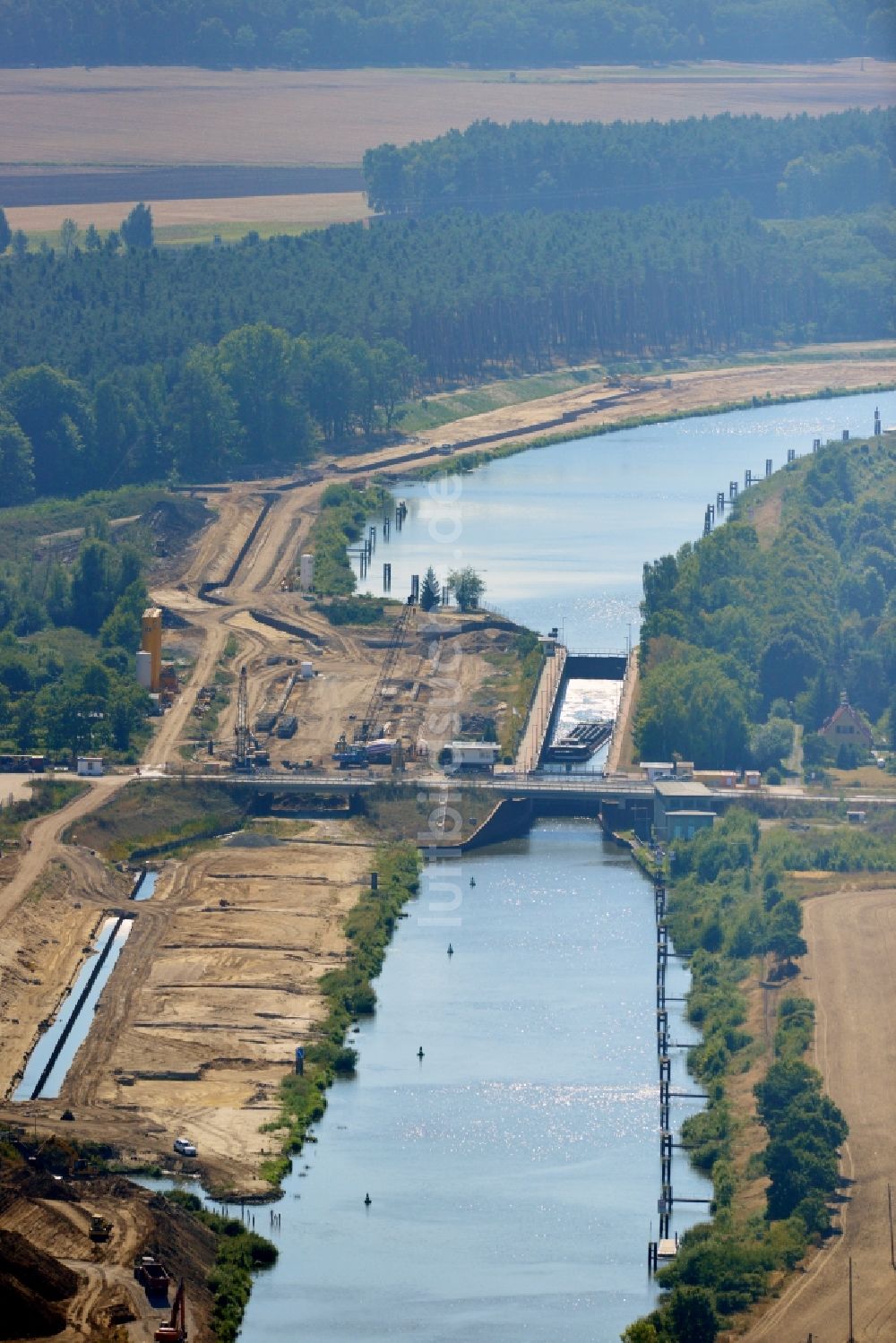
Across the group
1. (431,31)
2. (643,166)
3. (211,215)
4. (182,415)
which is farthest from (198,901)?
(431,31)

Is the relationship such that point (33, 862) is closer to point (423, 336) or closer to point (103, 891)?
point (103, 891)

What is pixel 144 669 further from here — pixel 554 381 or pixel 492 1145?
pixel 554 381

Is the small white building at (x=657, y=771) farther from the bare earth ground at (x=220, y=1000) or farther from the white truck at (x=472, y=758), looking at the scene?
the bare earth ground at (x=220, y=1000)

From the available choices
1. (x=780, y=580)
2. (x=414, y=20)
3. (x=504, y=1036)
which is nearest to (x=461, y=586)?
(x=780, y=580)

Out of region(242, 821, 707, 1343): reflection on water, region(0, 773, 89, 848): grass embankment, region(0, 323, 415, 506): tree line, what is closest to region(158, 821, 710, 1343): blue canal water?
region(242, 821, 707, 1343): reflection on water

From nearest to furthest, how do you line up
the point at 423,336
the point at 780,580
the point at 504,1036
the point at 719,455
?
the point at 504,1036 < the point at 780,580 < the point at 719,455 < the point at 423,336
